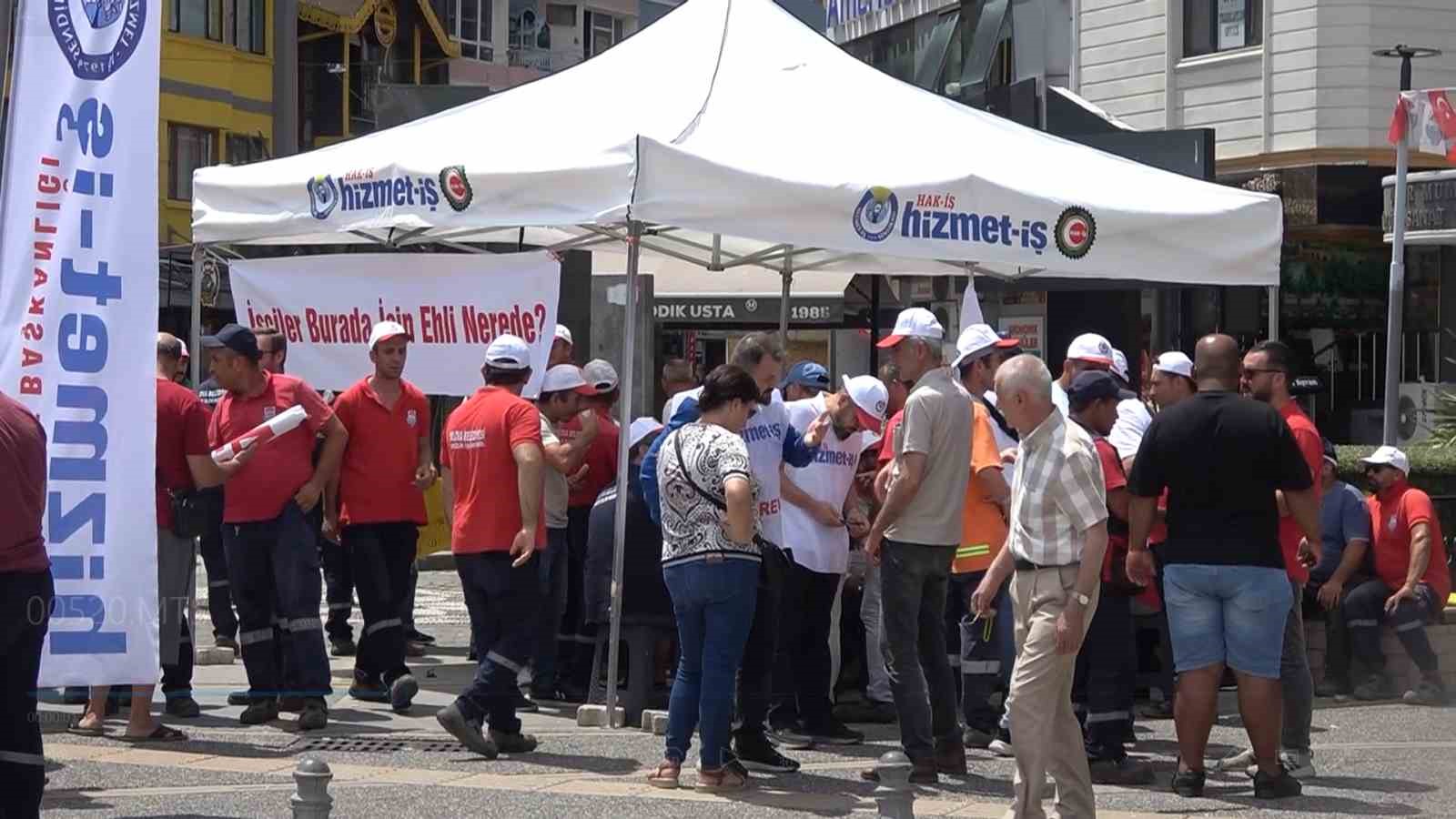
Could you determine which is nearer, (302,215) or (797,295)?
(302,215)

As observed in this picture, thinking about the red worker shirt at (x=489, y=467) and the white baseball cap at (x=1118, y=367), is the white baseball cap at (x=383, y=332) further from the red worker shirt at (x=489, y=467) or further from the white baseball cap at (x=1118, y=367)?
the white baseball cap at (x=1118, y=367)

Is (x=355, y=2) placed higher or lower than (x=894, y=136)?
higher

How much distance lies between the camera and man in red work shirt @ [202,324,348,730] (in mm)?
10523

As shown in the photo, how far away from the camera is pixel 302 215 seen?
1154cm

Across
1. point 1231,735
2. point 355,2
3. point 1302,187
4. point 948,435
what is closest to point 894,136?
point 948,435

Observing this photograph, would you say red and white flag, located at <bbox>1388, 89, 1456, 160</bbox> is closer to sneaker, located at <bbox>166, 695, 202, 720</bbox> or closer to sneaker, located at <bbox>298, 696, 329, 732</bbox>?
sneaker, located at <bbox>298, 696, 329, 732</bbox>

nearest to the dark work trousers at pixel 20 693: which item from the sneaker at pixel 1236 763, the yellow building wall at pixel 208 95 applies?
the sneaker at pixel 1236 763

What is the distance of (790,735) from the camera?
1048 centimetres

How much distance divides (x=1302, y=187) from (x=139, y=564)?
1986 centimetres

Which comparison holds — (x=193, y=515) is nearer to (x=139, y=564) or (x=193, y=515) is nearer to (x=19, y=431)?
(x=139, y=564)

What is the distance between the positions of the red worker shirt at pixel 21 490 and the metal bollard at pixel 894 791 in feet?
9.23

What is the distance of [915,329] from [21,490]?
3926mm

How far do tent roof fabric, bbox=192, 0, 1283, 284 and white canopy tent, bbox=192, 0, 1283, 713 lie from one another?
11 mm

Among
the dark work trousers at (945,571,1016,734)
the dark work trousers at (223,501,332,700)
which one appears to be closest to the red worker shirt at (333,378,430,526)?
the dark work trousers at (223,501,332,700)
